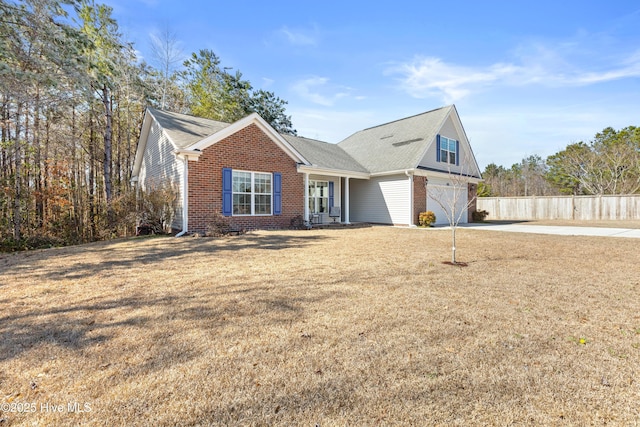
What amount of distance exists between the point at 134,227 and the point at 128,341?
10.0 m

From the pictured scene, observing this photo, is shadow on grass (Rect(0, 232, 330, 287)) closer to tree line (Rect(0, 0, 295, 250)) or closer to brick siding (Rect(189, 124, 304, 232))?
brick siding (Rect(189, 124, 304, 232))

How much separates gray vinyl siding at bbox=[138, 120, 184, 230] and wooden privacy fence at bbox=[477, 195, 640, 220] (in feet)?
76.5

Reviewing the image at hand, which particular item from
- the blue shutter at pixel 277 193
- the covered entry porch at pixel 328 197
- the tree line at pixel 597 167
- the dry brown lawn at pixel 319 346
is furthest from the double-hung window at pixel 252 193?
the tree line at pixel 597 167

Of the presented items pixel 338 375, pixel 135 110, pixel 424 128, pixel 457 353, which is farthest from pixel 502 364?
pixel 135 110

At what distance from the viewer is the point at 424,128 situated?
17.0m

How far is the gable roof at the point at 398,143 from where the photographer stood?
15594 mm

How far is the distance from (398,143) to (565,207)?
14.2 metres

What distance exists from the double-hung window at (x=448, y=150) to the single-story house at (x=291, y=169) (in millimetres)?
56

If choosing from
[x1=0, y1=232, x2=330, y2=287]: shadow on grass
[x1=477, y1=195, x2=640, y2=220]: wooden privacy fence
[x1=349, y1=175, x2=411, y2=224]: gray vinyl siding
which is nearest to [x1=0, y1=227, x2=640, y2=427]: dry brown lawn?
[x1=0, y1=232, x2=330, y2=287]: shadow on grass

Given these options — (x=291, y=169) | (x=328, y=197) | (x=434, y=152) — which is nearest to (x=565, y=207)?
(x=434, y=152)

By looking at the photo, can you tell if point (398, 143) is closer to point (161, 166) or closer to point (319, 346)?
point (161, 166)

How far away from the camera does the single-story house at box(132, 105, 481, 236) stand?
35.2 feet

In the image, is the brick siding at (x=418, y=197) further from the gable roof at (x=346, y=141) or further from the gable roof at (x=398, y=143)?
the gable roof at (x=398, y=143)

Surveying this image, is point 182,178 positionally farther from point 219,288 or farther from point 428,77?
point 428,77
